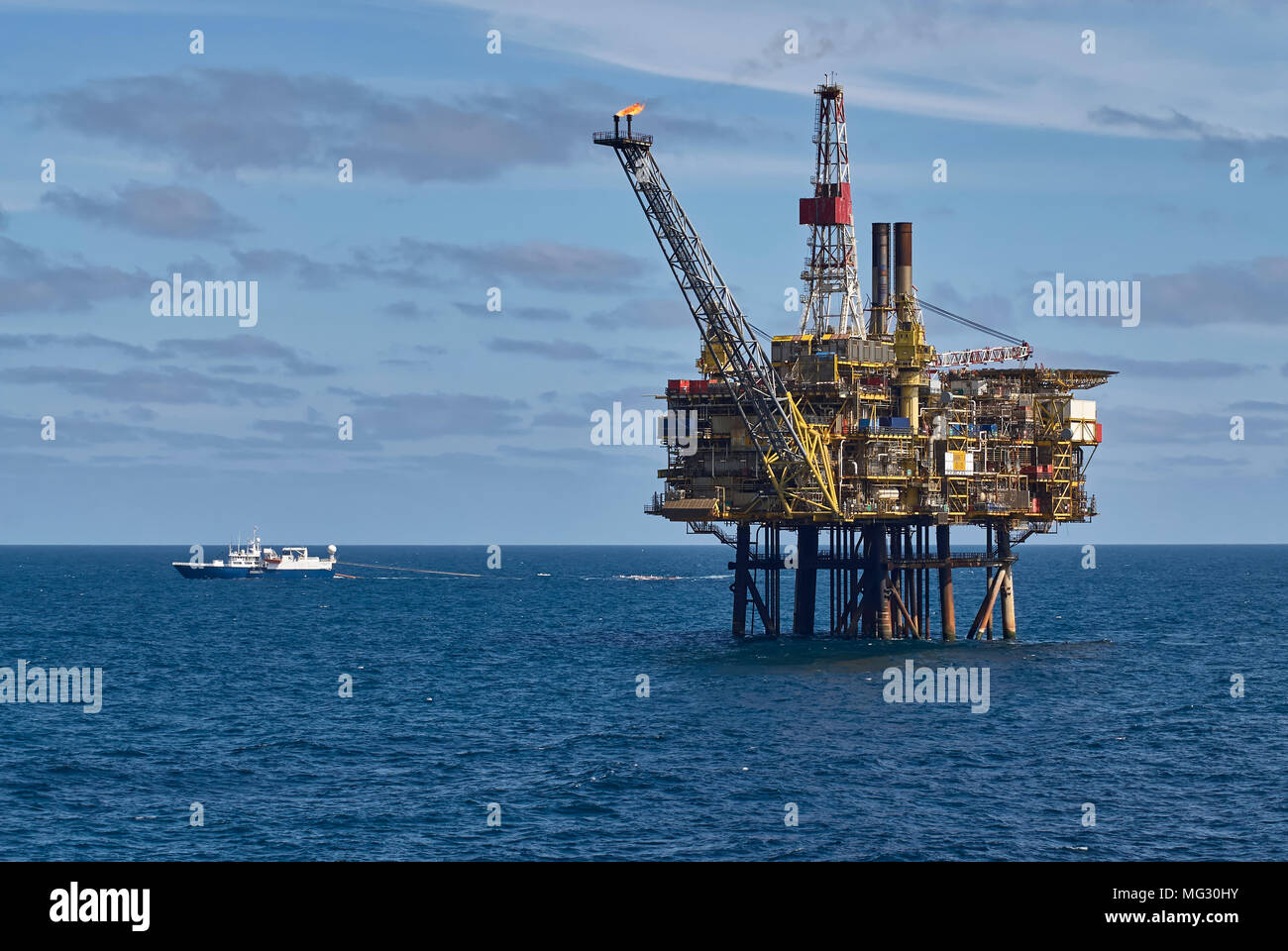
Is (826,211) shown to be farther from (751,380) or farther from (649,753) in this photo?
(649,753)

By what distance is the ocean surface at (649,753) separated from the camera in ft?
141

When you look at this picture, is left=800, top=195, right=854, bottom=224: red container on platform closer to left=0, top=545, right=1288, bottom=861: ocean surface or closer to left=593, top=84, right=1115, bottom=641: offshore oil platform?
left=593, top=84, right=1115, bottom=641: offshore oil platform

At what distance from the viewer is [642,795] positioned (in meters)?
48.8

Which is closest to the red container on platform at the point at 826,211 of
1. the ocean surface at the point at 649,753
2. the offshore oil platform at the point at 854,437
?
the offshore oil platform at the point at 854,437

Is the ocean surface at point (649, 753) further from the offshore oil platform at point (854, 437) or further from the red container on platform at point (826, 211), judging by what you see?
the red container on platform at point (826, 211)

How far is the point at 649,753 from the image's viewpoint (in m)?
57.0

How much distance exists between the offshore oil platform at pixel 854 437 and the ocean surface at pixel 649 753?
589 cm

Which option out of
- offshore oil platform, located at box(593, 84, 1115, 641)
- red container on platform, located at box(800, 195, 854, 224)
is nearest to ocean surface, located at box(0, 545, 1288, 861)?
offshore oil platform, located at box(593, 84, 1115, 641)

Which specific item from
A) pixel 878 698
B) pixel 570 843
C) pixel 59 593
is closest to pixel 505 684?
pixel 878 698

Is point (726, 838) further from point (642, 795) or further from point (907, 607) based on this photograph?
point (907, 607)

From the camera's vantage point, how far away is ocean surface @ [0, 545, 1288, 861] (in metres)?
42.9
